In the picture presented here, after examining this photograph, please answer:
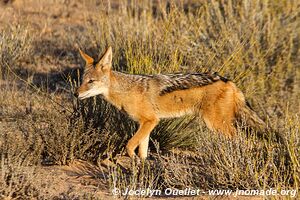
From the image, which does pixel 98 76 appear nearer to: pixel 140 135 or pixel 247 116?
pixel 140 135

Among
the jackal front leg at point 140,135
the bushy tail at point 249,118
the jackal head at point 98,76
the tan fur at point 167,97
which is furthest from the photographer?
the bushy tail at point 249,118

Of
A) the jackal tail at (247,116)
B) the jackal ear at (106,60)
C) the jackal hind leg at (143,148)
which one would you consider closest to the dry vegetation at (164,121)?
the jackal hind leg at (143,148)

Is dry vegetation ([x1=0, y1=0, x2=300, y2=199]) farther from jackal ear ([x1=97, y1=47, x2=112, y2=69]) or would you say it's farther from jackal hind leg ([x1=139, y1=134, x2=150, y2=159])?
jackal ear ([x1=97, y1=47, x2=112, y2=69])

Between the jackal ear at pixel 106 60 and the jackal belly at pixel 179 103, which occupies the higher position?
the jackal ear at pixel 106 60

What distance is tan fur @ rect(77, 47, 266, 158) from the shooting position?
8336 millimetres

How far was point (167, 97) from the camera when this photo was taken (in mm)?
8516

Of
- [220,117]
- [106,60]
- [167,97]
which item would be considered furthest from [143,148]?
[106,60]

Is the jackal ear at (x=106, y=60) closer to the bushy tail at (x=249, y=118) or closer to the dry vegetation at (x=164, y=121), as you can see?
the dry vegetation at (x=164, y=121)

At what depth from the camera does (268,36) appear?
12227 millimetres

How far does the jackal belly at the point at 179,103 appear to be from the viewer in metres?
8.42

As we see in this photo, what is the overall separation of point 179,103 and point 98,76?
1.17 meters

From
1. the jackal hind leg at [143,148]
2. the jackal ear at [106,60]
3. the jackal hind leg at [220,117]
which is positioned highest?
the jackal ear at [106,60]

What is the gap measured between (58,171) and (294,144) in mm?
2933

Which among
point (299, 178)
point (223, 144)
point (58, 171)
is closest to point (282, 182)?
point (299, 178)
